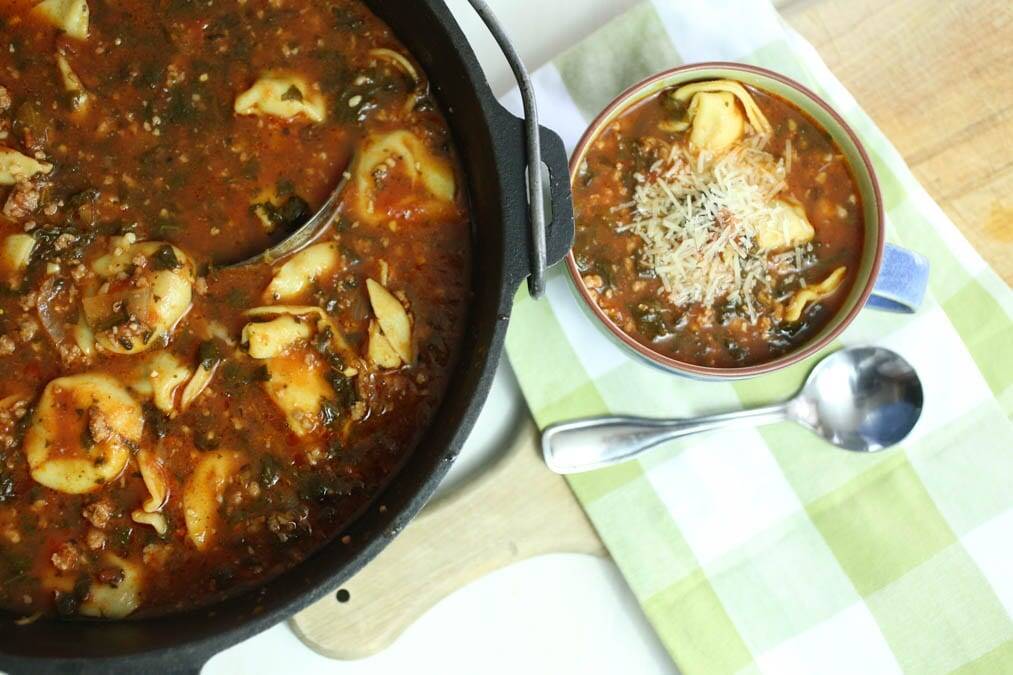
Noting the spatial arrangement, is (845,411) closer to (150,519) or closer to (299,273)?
(299,273)

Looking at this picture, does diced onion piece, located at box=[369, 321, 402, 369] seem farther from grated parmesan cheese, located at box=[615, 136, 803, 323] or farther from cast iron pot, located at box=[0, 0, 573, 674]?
grated parmesan cheese, located at box=[615, 136, 803, 323]

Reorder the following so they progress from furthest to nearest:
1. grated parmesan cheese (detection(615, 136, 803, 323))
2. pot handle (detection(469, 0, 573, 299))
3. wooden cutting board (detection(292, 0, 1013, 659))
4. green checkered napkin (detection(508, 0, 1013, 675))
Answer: wooden cutting board (detection(292, 0, 1013, 659)) → green checkered napkin (detection(508, 0, 1013, 675)) → grated parmesan cheese (detection(615, 136, 803, 323)) → pot handle (detection(469, 0, 573, 299))

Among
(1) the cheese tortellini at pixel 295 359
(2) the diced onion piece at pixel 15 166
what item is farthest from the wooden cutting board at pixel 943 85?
(2) the diced onion piece at pixel 15 166

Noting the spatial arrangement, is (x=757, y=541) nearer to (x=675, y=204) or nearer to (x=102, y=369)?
(x=675, y=204)

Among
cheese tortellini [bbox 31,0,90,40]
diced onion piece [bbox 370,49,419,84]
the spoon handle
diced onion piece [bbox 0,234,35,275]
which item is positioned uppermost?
cheese tortellini [bbox 31,0,90,40]

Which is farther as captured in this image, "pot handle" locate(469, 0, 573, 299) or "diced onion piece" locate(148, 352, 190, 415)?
"diced onion piece" locate(148, 352, 190, 415)

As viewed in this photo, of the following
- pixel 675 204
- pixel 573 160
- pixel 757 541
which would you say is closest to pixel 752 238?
pixel 675 204

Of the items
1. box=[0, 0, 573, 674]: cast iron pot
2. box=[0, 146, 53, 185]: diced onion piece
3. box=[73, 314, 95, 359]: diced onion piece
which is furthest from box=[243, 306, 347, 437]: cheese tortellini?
box=[0, 146, 53, 185]: diced onion piece
